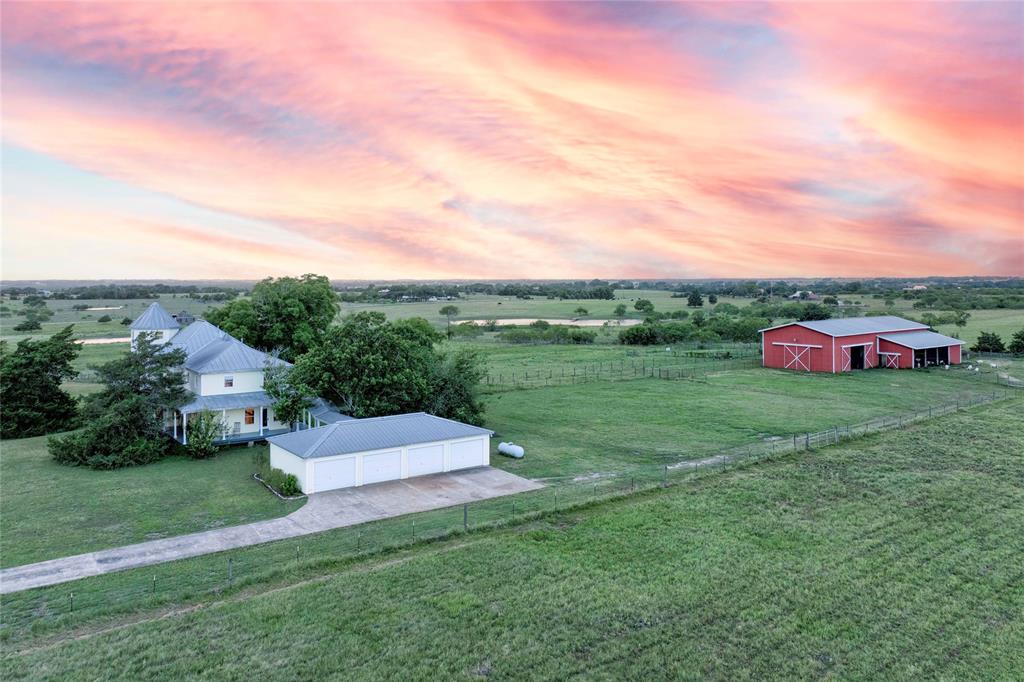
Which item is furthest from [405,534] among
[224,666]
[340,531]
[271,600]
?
[224,666]

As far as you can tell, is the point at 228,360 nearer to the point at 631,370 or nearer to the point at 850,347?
the point at 631,370

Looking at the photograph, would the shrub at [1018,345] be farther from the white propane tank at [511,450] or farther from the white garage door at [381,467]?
the white garage door at [381,467]

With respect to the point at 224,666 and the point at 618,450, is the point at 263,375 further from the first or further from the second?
the point at 224,666

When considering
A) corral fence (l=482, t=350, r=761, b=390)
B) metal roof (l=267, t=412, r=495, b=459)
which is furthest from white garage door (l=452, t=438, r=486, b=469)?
corral fence (l=482, t=350, r=761, b=390)

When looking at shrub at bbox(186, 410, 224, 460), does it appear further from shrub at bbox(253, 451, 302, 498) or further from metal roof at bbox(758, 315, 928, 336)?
metal roof at bbox(758, 315, 928, 336)

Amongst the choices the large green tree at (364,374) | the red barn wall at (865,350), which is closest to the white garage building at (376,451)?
the large green tree at (364,374)

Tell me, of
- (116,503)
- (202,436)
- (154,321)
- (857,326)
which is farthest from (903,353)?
(154,321)
